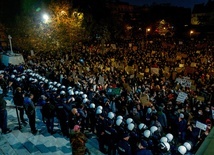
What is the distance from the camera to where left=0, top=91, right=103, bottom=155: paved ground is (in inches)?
354

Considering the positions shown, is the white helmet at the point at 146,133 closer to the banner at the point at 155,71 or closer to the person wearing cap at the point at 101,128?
the person wearing cap at the point at 101,128

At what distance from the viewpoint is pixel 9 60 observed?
23719 millimetres

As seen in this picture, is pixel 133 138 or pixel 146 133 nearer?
pixel 146 133

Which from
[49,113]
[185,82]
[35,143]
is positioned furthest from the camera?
[185,82]

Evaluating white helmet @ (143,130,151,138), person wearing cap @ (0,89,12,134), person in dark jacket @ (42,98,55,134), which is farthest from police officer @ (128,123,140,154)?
person wearing cap @ (0,89,12,134)

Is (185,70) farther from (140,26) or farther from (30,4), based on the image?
(140,26)

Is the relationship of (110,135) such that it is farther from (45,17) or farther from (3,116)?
(45,17)

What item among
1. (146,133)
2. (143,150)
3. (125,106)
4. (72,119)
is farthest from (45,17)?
(143,150)

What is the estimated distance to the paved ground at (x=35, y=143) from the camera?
29.5 feet

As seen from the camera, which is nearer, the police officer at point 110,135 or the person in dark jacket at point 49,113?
the police officer at point 110,135

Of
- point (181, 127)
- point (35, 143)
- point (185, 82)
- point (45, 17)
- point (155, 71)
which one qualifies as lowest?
point (35, 143)

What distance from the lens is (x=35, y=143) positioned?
9.55m

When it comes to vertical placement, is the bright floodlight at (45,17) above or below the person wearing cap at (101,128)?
above

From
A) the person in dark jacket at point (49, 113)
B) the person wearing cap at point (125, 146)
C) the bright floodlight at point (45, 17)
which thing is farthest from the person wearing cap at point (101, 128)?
the bright floodlight at point (45, 17)
